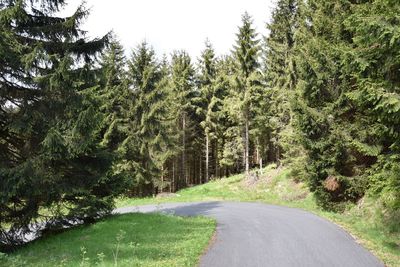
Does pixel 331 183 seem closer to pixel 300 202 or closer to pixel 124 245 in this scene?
pixel 300 202

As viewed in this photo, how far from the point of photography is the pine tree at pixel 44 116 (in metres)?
→ 12.5

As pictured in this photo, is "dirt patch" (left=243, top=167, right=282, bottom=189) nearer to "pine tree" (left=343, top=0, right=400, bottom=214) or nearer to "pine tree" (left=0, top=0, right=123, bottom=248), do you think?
"pine tree" (left=343, top=0, right=400, bottom=214)

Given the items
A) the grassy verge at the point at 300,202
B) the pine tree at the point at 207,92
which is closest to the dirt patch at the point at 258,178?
the grassy verge at the point at 300,202

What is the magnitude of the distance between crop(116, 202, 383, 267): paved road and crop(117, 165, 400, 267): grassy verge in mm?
593

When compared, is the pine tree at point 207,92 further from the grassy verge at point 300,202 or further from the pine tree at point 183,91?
the grassy verge at point 300,202

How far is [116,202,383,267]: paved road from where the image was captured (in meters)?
10.5

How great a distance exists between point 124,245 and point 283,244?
16.7ft

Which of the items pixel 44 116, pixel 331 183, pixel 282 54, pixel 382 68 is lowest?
pixel 331 183

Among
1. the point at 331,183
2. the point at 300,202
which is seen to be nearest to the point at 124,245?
the point at 331,183

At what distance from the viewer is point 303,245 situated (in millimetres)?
12219

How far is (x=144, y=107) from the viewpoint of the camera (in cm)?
3177

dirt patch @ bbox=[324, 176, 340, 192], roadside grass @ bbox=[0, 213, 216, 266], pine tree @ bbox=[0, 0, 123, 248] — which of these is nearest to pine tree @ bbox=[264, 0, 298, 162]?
dirt patch @ bbox=[324, 176, 340, 192]

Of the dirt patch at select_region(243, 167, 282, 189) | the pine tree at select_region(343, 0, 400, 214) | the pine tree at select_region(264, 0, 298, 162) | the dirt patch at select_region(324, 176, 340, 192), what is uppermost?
the pine tree at select_region(264, 0, 298, 162)

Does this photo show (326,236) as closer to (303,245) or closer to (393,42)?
(303,245)
